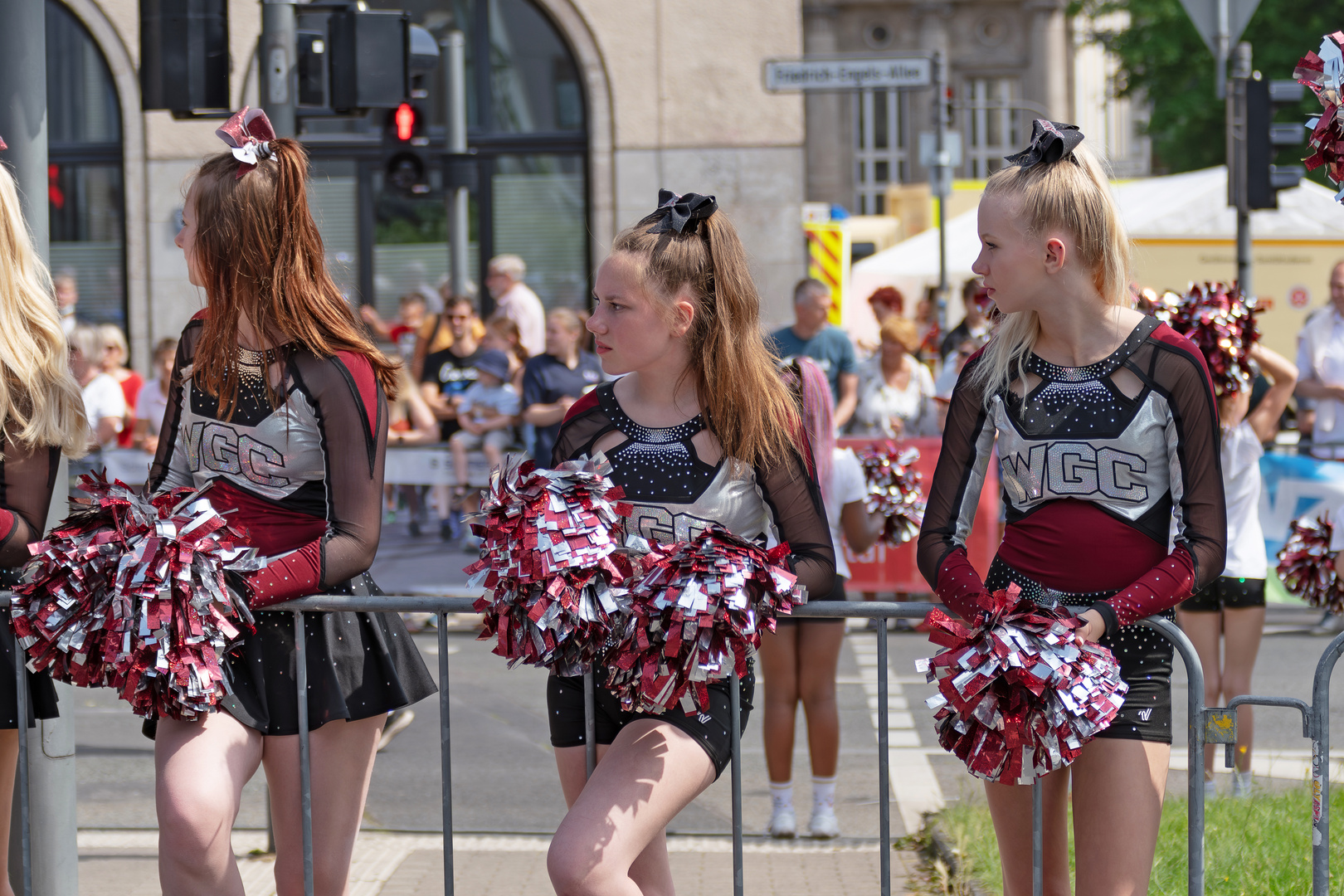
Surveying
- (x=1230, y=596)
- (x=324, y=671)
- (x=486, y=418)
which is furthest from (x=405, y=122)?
(x=324, y=671)

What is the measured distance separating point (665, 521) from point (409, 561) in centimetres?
842

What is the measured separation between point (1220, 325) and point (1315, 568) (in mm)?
843

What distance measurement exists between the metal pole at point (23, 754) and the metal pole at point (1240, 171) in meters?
8.03

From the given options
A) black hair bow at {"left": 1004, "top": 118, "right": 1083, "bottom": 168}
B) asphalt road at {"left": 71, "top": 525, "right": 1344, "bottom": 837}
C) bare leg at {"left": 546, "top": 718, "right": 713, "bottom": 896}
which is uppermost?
black hair bow at {"left": 1004, "top": 118, "right": 1083, "bottom": 168}

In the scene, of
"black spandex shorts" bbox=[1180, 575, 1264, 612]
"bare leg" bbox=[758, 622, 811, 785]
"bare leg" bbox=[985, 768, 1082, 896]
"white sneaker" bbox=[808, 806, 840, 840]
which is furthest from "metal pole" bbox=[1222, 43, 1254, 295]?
"bare leg" bbox=[985, 768, 1082, 896]

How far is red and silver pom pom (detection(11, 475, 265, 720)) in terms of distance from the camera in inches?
114

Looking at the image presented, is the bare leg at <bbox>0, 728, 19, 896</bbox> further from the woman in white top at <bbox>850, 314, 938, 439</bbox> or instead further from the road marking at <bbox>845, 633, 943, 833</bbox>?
the woman in white top at <bbox>850, 314, 938, 439</bbox>

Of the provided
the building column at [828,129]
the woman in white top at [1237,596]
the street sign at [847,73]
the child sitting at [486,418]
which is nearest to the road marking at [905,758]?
the woman in white top at [1237,596]

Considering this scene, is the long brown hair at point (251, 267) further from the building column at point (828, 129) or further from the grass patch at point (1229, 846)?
the building column at point (828, 129)

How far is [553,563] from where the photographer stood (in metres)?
2.82

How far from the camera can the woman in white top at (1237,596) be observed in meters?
5.43

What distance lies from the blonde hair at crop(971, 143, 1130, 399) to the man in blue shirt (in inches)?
243

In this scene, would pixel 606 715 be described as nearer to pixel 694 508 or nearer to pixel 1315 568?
pixel 694 508

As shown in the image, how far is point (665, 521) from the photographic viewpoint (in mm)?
3045
